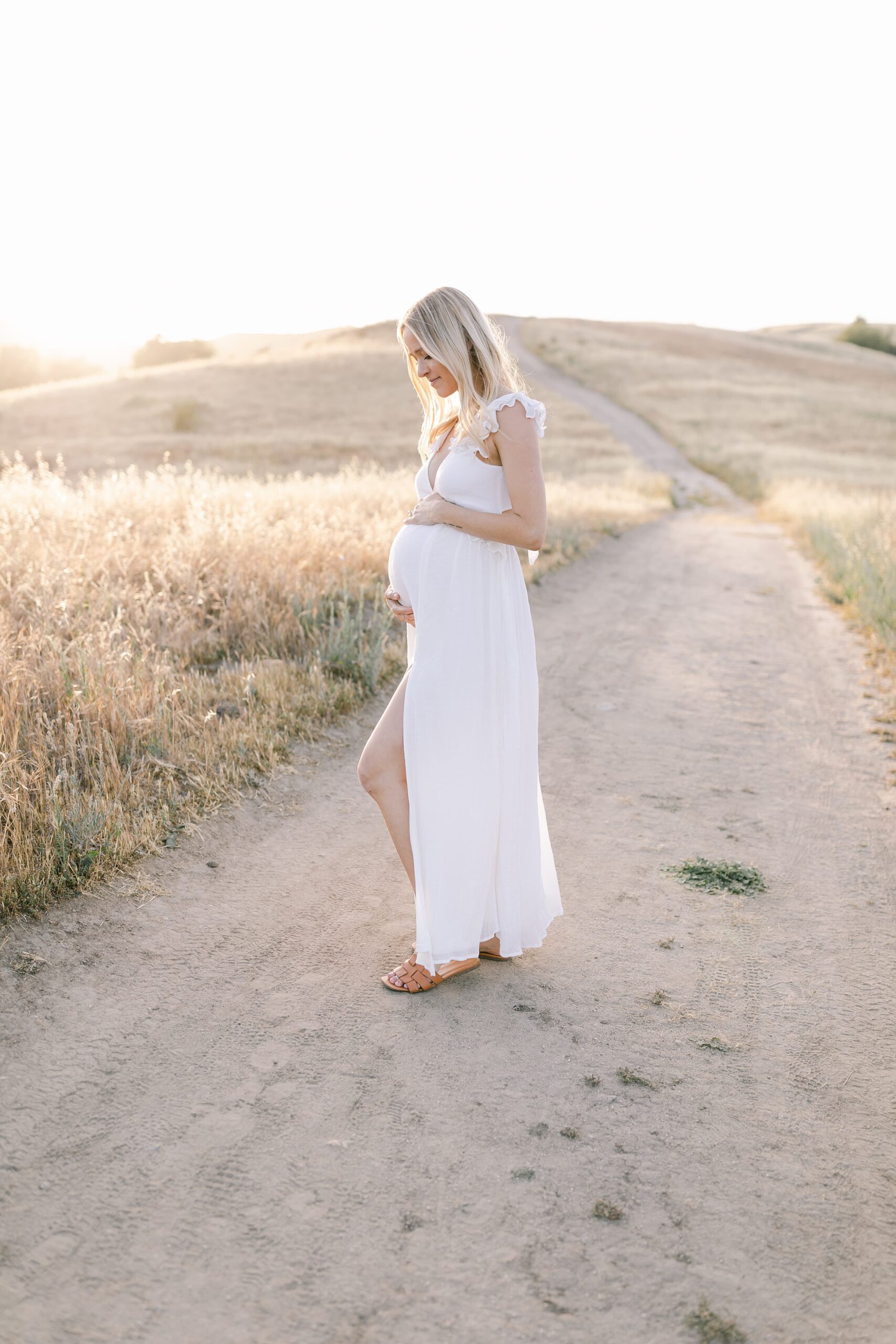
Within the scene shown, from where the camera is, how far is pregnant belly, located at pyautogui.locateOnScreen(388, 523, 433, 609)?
3.34m

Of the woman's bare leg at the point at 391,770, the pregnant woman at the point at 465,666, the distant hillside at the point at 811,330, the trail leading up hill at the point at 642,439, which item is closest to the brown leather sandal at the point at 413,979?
the pregnant woman at the point at 465,666

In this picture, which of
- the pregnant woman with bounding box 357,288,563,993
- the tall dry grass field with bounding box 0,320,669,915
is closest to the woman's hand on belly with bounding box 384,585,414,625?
the pregnant woman with bounding box 357,288,563,993

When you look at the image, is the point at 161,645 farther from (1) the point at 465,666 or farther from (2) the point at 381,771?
(1) the point at 465,666

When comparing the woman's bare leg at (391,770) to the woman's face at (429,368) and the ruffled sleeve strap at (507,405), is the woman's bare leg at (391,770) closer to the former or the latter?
the ruffled sleeve strap at (507,405)

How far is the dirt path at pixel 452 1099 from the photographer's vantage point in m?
2.09

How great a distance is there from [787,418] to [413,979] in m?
45.0

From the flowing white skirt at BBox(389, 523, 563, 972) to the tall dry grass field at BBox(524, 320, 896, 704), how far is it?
587 centimetres

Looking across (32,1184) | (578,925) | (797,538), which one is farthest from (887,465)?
(32,1184)

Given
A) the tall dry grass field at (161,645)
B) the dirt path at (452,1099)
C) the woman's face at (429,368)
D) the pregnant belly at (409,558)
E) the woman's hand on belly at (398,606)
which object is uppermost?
the woman's face at (429,368)

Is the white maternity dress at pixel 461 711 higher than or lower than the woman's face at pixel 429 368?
lower

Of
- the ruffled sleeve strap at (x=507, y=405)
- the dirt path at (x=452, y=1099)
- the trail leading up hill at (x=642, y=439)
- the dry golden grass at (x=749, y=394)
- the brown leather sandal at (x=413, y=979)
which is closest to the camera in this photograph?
the dirt path at (x=452, y=1099)

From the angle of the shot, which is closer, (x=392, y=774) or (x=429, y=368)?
(x=429, y=368)

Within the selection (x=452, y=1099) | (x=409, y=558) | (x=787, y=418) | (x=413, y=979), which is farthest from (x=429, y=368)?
(x=787, y=418)

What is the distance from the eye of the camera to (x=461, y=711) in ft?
10.8
